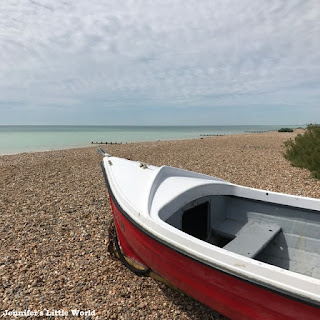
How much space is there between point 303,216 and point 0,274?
Result: 479cm

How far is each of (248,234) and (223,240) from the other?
70 centimetres

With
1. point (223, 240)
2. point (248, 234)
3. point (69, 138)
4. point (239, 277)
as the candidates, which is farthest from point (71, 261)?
point (69, 138)

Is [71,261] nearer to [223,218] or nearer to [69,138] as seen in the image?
[223,218]

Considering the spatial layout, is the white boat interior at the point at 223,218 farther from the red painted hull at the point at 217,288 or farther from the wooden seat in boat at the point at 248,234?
the red painted hull at the point at 217,288

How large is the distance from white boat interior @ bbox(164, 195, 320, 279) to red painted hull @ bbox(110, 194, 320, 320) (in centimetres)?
58

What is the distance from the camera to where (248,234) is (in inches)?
156

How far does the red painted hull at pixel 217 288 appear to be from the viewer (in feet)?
7.40

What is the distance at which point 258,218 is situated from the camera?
448 cm

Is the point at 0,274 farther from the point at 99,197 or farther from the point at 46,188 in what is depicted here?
the point at 46,188

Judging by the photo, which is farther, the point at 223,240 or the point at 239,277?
the point at 223,240

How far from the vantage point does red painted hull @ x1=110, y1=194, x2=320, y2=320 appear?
2256 millimetres

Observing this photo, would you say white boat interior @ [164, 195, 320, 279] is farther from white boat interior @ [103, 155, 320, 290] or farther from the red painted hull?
the red painted hull

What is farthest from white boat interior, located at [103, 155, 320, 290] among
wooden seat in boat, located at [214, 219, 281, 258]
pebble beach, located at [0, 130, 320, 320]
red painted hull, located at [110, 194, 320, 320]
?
pebble beach, located at [0, 130, 320, 320]

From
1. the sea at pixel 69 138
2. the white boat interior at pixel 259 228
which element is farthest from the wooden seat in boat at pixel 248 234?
the sea at pixel 69 138
